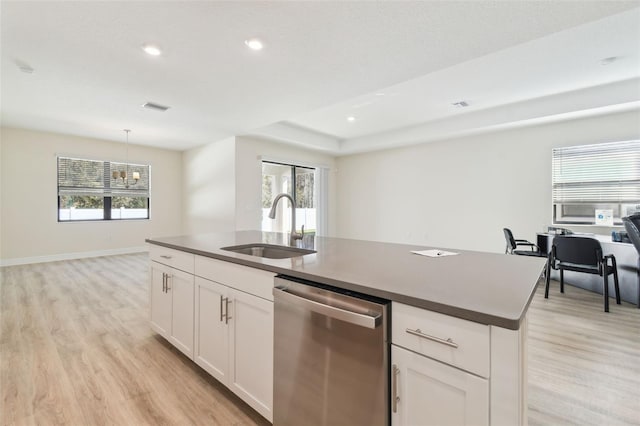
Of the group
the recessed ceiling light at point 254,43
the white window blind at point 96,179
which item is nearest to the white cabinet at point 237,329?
the recessed ceiling light at point 254,43

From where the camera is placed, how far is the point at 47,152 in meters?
5.79

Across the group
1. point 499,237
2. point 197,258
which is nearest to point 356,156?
point 499,237

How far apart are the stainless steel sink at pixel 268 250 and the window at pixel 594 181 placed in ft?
15.7

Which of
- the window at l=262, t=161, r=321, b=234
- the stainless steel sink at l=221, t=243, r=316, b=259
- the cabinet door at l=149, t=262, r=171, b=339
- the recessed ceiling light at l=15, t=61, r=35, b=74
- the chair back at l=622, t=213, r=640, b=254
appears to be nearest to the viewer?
the stainless steel sink at l=221, t=243, r=316, b=259

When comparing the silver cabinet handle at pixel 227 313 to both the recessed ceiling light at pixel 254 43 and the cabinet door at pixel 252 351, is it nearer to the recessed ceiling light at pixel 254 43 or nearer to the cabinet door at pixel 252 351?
the cabinet door at pixel 252 351

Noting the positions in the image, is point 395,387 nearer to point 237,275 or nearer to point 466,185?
point 237,275

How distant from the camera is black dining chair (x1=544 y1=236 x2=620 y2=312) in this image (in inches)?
129

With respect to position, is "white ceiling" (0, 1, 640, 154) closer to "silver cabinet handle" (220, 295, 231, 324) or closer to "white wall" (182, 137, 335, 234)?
"white wall" (182, 137, 335, 234)

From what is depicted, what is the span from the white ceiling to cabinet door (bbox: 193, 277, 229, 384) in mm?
1959

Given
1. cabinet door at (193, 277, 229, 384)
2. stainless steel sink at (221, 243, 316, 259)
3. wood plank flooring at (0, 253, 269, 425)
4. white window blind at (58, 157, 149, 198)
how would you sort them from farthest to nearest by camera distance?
white window blind at (58, 157, 149, 198), stainless steel sink at (221, 243, 316, 259), cabinet door at (193, 277, 229, 384), wood plank flooring at (0, 253, 269, 425)

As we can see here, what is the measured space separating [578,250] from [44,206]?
874 cm

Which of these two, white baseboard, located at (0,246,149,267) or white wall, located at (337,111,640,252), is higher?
white wall, located at (337,111,640,252)

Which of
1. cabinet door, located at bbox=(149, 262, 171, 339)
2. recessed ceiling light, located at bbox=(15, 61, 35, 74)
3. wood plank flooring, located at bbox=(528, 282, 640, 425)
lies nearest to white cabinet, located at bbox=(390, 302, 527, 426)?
wood plank flooring, located at bbox=(528, 282, 640, 425)

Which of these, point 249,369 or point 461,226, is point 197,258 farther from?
point 461,226
